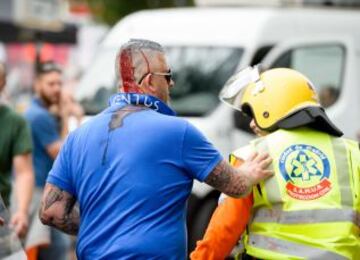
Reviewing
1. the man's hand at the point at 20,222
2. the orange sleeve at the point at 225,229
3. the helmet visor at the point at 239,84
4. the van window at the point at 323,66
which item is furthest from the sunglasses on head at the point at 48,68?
Answer: the orange sleeve at the point at 225,229

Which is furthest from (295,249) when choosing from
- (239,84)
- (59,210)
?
(59,210)

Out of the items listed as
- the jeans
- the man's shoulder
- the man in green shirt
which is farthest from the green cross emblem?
the jeans

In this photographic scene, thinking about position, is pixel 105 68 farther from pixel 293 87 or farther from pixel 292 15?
pixel 293 87

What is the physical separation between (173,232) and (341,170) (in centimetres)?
74

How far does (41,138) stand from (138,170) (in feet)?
14.6

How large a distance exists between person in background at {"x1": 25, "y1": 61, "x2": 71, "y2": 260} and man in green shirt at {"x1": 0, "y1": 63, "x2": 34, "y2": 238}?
63 centimetres

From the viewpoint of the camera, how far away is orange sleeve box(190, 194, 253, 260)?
5059 millimetres

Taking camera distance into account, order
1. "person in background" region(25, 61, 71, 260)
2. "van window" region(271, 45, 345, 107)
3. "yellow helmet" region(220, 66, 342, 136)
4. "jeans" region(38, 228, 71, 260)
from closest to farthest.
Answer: "yellow helmet" region(220, 66, 342, 136) → "person in background" region(25, 61, 71, 260) → "jeans" region(38, 228, 71, 260) → "van window" region(271, 45, 345, 107)

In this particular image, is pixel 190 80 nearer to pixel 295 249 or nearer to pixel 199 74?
pixel 199 74

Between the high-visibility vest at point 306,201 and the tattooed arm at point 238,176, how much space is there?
0.18ft

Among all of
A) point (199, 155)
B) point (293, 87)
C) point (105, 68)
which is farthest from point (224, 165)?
point (105, 68)

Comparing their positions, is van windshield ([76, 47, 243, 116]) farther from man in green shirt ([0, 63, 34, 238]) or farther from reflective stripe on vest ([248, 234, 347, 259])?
reflective stripe on vest ([248, 234, 347, 259])

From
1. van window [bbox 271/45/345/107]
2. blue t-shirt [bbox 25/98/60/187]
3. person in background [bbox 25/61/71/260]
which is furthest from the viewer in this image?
van window [bbox 271/45/345/107]

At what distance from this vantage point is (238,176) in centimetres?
502
